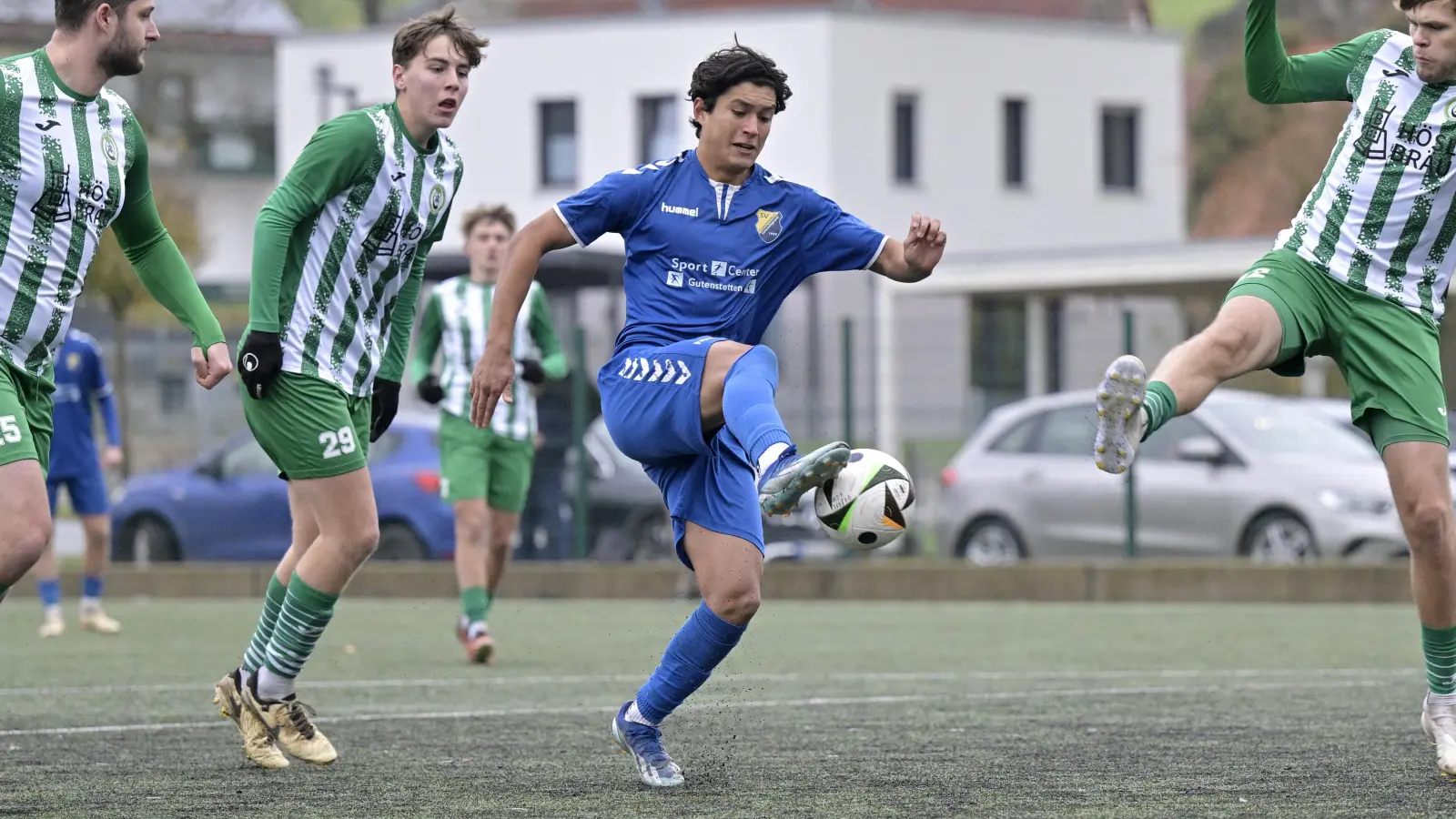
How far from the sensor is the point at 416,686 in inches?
417

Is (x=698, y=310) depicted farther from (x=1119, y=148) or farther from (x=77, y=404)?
(x=1119, y=148)

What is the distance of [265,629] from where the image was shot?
7.73 m

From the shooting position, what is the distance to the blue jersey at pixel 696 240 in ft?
22.6

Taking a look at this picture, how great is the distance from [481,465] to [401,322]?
4.67 metres

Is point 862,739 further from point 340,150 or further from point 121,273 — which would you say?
point 121,273

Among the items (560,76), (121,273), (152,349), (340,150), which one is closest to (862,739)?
(340,150)

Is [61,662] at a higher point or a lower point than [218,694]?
lower

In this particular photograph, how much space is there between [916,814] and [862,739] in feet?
6.36

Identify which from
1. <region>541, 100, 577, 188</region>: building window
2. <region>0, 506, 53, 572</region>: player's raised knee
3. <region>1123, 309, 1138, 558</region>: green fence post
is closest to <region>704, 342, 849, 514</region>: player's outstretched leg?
<region>0, 506, 53, 572</region>: player's raised knee

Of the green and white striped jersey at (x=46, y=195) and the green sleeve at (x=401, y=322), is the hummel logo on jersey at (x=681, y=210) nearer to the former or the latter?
the green sleeve at (x=401, y=322)

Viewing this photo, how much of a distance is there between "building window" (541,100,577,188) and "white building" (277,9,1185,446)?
38 mm

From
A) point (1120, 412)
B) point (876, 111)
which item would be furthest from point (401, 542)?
point (876, 111)

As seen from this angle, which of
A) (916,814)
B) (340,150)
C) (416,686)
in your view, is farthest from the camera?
(416,686)

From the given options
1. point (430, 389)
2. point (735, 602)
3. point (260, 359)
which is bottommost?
point (735, 602)
